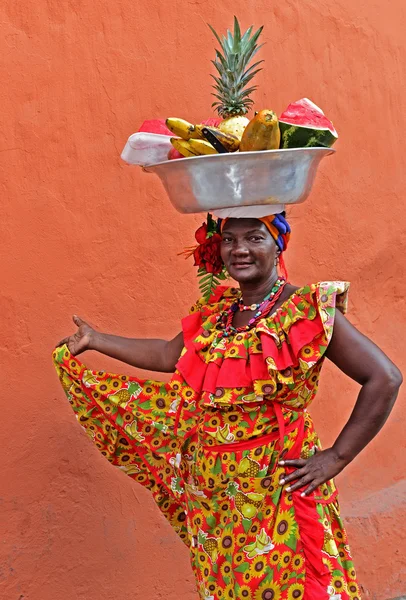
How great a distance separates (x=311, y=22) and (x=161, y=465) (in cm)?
246

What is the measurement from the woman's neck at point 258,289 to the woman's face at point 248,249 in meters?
0.05

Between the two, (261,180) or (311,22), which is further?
(311,22)

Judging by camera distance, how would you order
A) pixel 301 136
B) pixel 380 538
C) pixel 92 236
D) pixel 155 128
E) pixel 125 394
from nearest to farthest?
pixel 301 136, pixel 155 128, pixel 125 394, pixel 92 236, pixel 380 538

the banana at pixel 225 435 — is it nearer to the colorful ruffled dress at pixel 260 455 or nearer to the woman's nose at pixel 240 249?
the colorful ruffled dress at pixel 260 455

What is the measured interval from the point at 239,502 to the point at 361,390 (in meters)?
0.56

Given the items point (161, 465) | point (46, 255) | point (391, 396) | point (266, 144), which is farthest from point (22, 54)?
point (391, 396)

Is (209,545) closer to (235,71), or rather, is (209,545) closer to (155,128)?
(155,128)

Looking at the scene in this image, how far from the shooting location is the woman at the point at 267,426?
2.97 meters

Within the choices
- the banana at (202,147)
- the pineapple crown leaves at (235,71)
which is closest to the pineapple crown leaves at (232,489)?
the banana at (202,147)

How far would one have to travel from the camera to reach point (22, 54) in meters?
3.82

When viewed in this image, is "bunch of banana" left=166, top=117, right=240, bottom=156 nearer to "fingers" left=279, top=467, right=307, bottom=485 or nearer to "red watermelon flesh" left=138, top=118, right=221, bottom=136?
"red watermelon flesh" left=138, top=118, right=221, bottom=136

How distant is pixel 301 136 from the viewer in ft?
9.73

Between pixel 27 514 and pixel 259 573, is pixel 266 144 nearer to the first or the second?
pixel 259 573

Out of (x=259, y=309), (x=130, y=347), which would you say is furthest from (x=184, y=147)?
(x=130, y=347)
